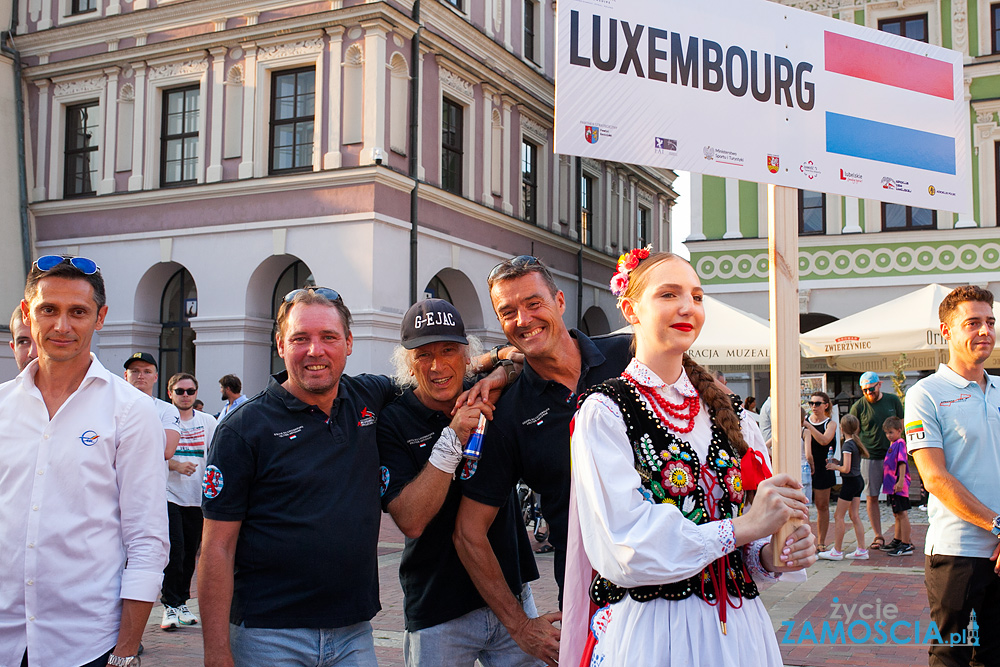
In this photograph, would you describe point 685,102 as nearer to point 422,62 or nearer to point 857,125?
point 857,125

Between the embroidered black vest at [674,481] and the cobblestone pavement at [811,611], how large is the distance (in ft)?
11.9

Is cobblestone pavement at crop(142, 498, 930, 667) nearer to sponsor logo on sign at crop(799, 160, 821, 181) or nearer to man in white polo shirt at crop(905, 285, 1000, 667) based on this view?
man in white polo shirt at crop(905, 285, 1000, 667)

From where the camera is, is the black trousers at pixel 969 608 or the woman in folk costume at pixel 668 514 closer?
the woman in folk costume at pixel 668 514

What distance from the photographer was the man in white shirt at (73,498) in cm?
252

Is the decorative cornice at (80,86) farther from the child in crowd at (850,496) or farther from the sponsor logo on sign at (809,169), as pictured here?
the sponsor logo on sign at (809,169)

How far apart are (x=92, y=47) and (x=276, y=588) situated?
61.9 feet

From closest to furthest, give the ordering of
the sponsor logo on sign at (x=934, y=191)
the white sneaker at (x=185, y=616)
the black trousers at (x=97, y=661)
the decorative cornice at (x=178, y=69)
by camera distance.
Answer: the black trousers at (x=97, y=661) → the sponsor logo on sign at (x=934, y=191) → the white sneaker at (x=185, y=616) → the decorative cornice at (x=178, y=69)

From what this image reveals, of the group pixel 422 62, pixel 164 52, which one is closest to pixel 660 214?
pixel 422 62

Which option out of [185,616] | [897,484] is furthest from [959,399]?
[897,484]

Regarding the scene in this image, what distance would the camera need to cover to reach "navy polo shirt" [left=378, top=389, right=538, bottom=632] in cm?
300

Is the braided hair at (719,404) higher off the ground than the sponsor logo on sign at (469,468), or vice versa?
the braided hair at (719,404)

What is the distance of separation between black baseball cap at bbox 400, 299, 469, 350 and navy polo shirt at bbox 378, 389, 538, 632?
247 millimetres

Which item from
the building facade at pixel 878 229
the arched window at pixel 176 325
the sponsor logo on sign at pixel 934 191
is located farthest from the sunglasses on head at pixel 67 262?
the arched window at pixel 176 325

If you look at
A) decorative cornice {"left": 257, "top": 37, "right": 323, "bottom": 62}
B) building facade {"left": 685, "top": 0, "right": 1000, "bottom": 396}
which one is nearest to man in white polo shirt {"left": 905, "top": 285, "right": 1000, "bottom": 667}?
building facade {"left": 685, "top": 0, "right": 1000, "bottom": 396}
